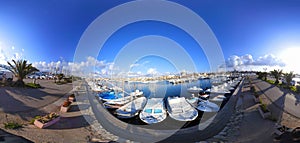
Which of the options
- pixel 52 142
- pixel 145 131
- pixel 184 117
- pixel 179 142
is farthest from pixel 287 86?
pixel 52 142

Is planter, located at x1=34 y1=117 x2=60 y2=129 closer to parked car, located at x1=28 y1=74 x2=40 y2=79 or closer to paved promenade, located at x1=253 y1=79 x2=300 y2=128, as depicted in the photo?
parked car, located at x1=28 y1=74 x2=40 y2=79

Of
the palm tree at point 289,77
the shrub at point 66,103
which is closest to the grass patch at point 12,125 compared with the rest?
the shrub at point 66,103

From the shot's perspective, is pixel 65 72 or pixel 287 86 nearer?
pixel 287 86

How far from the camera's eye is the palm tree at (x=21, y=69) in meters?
5.36

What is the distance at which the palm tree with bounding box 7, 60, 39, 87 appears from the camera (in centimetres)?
536

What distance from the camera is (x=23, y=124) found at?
3904mm

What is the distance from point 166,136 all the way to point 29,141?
10.2ft

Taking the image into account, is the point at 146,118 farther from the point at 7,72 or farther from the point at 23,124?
the point at 7,72

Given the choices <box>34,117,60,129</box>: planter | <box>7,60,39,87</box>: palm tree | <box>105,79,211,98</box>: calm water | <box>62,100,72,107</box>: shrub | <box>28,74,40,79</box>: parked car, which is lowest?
<box>105,79,211,98</box>: calm water

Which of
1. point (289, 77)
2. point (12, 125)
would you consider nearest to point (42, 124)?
point (12, 125)

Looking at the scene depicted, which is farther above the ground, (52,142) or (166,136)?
(52,142)

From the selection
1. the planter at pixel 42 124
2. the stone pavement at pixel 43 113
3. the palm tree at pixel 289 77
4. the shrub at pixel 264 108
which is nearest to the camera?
the stone pavement at pixel 43 113

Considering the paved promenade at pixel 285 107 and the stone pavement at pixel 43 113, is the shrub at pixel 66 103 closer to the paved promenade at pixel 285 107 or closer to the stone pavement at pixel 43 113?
the stone pavement at pixel 43 113

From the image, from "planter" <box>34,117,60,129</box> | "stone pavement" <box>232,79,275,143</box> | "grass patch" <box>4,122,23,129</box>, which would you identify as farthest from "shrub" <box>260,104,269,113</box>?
"grass patch" <box>4,122,23,129</box>
